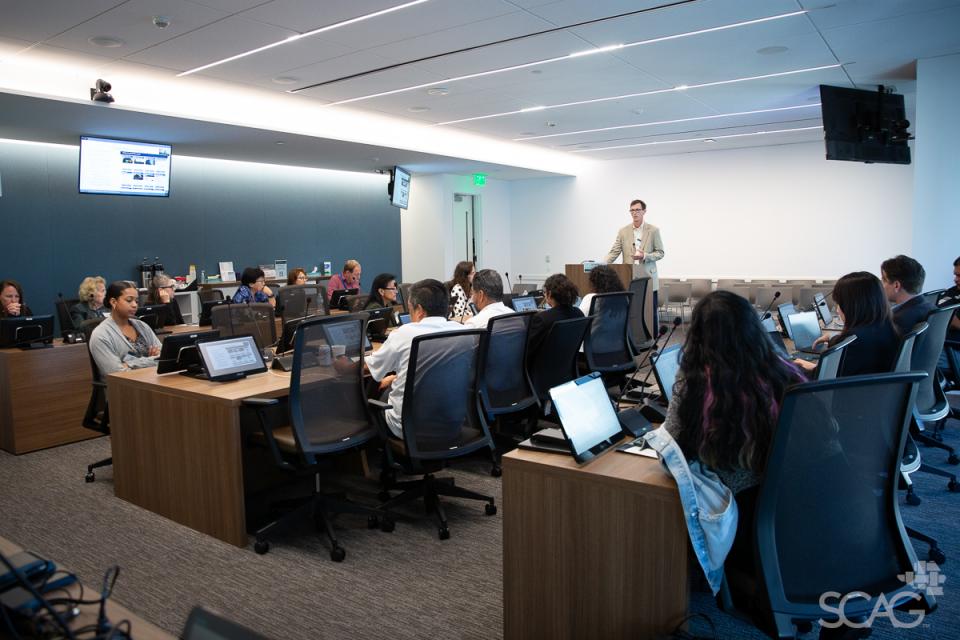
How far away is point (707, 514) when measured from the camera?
1868mm

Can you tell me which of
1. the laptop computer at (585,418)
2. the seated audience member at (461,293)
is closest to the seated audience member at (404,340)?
the laptop computer at (585,418)

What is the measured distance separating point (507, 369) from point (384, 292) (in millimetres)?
2985

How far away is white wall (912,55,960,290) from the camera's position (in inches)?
239

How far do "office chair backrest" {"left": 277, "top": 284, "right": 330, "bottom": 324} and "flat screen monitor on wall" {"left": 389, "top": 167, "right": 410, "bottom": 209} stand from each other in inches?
153

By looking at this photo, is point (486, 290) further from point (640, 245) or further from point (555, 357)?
point (640, 245)

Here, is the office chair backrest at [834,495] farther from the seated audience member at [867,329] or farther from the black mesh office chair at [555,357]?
the black mesh office chair at [555,357]

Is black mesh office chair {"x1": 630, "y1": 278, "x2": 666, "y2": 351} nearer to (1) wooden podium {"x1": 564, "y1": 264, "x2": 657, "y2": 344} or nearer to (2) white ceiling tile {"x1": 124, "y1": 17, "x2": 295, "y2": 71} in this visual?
(1) wooden podium {"x1": 564, "y1": 264, "x2": 657, "y2": 344}

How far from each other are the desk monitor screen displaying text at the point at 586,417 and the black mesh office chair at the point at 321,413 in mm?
1371

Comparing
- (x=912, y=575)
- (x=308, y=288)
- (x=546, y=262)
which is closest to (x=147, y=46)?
(x=308, y=288)

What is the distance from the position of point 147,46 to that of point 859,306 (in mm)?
5509

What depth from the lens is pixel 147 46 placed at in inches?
213

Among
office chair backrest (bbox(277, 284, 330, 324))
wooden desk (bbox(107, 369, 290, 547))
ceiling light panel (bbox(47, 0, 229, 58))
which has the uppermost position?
ceiling light panel (bbox(47, 0, 229, 58))

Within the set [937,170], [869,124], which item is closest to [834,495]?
[937,170]

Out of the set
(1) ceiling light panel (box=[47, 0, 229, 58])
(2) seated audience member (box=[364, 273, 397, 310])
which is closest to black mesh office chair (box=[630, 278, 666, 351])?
(2) seated audience member (box=[364, 273, 397, 310])
